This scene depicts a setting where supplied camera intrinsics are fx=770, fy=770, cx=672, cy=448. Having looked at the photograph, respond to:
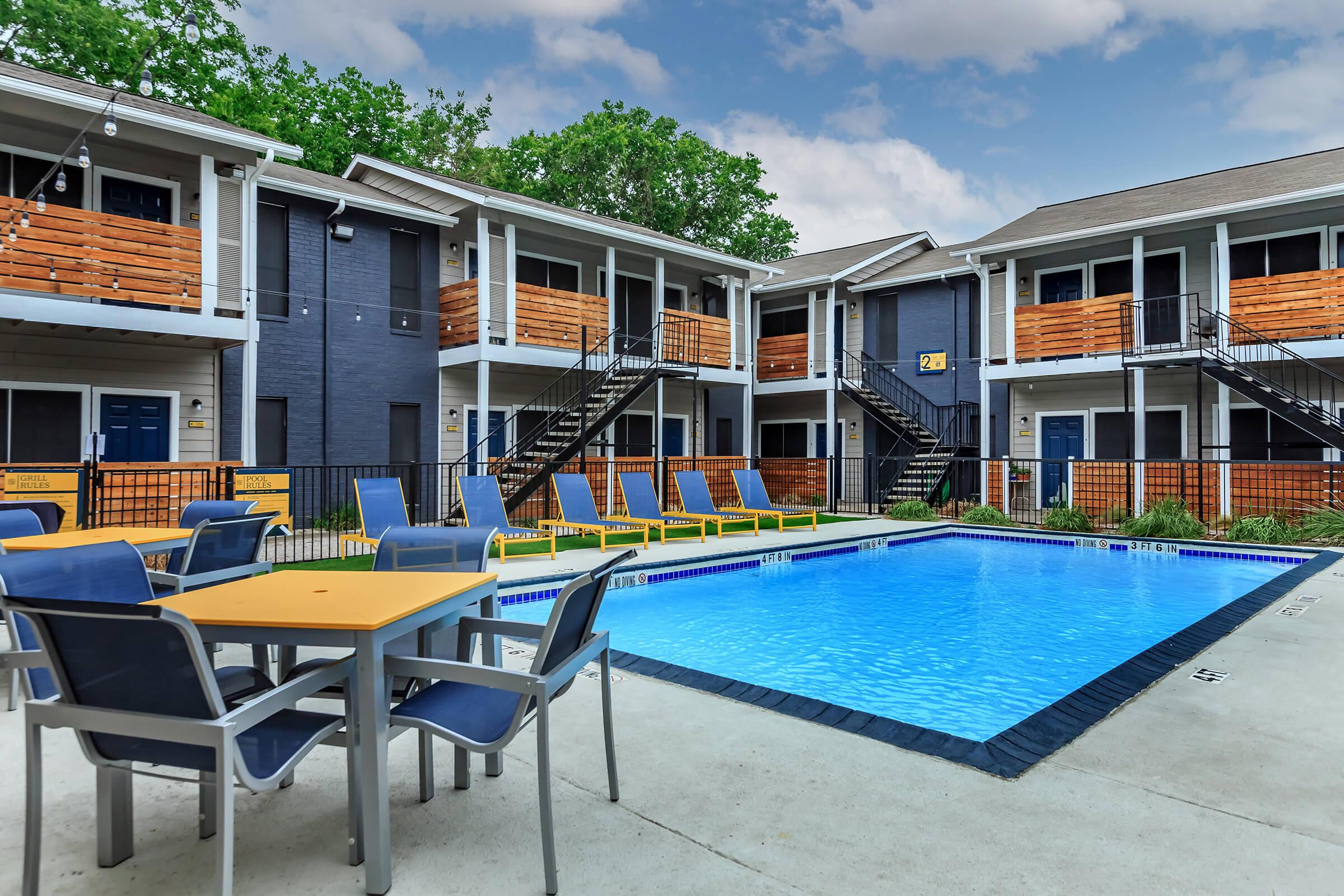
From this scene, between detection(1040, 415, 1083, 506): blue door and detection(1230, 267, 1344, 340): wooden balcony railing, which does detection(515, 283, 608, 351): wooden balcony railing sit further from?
detection(1230, 267, 1344, 340): wooden balcony railing

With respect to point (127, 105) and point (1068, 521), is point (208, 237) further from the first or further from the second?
point (1068, 521)

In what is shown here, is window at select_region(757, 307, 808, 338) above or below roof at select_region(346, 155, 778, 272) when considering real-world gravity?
below

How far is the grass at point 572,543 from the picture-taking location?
8.27 m

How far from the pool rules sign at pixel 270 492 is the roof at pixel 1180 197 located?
14027mm

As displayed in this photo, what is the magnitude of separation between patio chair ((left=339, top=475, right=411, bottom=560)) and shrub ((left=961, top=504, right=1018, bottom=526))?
9.83 metres

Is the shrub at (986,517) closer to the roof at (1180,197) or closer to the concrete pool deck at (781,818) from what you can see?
the roof at (1180,197)

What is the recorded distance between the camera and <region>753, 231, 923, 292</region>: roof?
62.7 feet

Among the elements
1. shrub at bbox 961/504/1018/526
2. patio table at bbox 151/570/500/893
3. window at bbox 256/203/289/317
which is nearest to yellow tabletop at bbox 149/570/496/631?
patio table at bbox 151/570/500/893

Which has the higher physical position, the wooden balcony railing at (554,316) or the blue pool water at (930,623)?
the wooden balcony railing at (554,316)

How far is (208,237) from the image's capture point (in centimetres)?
1060

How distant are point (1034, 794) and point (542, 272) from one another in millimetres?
15022

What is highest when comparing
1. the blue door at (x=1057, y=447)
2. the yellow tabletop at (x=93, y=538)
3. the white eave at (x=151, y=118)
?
the white eave at (x=151, y=118)

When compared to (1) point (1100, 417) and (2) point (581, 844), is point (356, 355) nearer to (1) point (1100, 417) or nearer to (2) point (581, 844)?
(2) point (581, 844)

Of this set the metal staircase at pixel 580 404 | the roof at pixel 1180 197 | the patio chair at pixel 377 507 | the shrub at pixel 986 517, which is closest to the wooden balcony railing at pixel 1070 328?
the roof at pixel 1180 197
